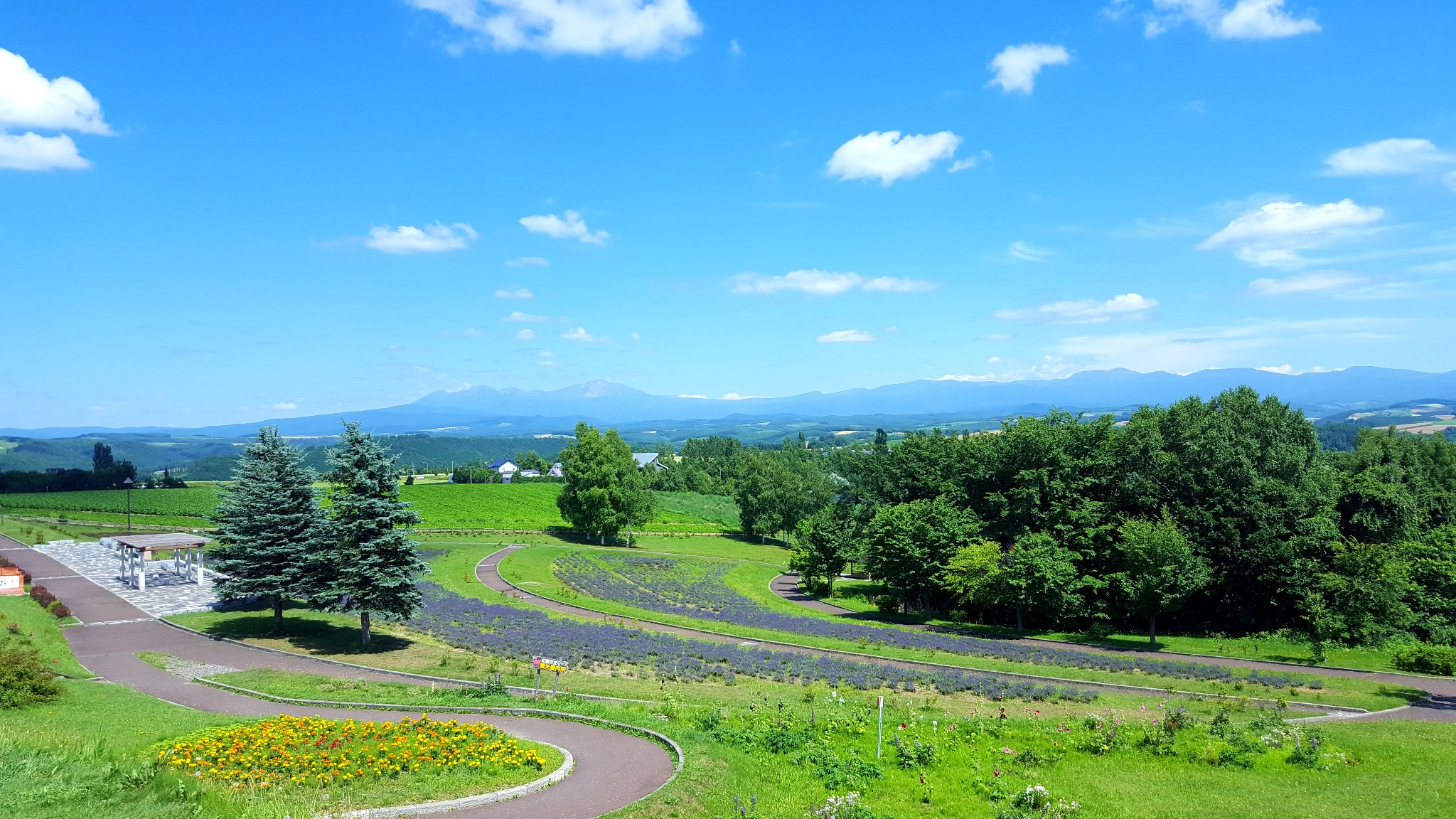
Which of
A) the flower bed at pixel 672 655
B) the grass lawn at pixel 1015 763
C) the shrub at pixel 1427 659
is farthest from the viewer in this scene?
the shrub at pixel 1427 659

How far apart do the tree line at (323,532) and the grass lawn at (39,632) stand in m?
5.75

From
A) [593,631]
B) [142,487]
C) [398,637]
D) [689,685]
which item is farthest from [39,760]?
[142,487]

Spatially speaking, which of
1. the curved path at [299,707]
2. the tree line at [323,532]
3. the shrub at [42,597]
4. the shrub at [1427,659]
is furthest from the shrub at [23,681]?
the shrub at [1427,659]

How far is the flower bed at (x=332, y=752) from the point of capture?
41.9 ft

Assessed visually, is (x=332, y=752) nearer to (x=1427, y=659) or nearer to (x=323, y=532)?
(x=323, y=532)

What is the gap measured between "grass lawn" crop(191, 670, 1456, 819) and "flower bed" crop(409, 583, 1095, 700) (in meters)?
4.14

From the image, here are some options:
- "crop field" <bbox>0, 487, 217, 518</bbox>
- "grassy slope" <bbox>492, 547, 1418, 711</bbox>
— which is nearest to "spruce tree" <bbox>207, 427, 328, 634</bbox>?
"grassy slope" <bbox>492, 547, 1418, 711</bbox>

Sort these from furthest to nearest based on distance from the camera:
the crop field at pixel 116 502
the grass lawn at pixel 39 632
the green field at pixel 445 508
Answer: the crop field at pixel 116 502 → the green field at pixel 445 508 → the grass lawn at pixel 39 632

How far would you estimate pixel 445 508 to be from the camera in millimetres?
91688

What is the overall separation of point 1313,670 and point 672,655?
85.2 feet

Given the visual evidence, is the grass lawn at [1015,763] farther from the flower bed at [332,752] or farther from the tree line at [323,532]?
the tree line at [323,532]

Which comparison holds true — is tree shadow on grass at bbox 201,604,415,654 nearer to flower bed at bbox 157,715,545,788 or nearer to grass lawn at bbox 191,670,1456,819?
grass lawn at bbox 191,670,1456,819

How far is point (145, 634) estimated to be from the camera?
30641 mm

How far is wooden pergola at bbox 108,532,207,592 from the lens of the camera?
138 ft
